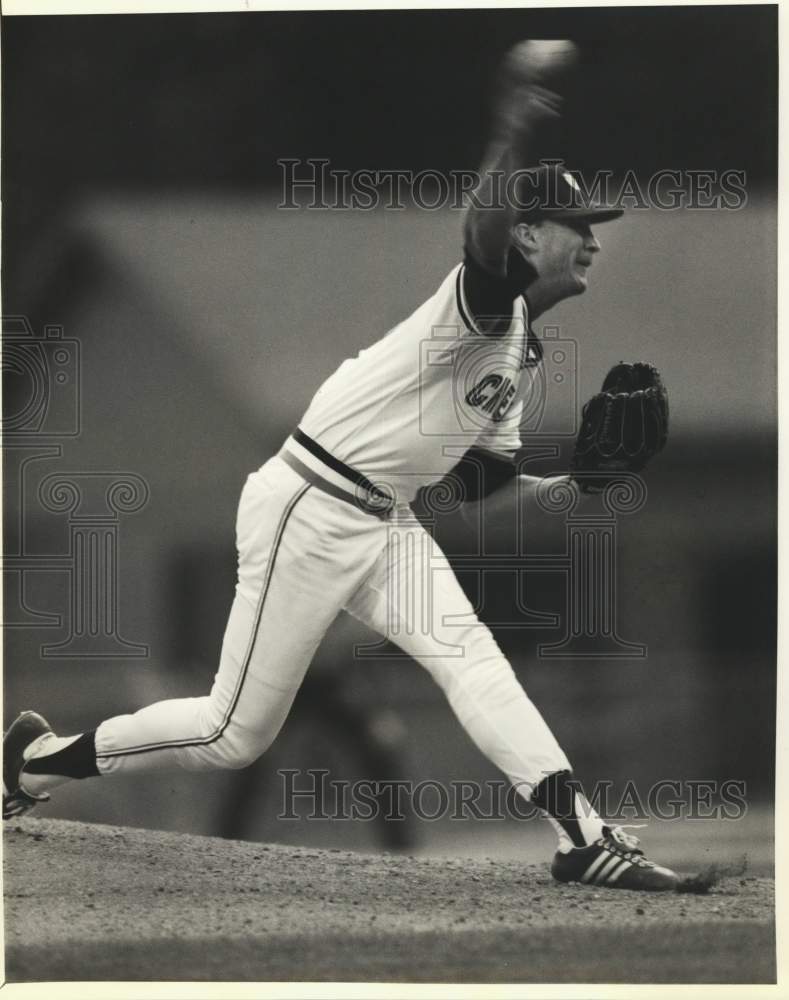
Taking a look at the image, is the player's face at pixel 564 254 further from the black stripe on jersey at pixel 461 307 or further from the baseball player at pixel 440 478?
the black stripe on jersey at pixel 461 307

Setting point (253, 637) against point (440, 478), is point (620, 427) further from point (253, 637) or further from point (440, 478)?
point (253, 637)

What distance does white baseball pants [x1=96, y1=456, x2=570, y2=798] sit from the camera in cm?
336

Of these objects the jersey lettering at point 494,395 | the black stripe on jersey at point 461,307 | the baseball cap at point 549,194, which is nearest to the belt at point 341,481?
the jersey lettering at point 494,395

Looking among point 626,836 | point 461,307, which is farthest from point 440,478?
point 626,836

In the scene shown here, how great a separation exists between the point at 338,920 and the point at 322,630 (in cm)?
82

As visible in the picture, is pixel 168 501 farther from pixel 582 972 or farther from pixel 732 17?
pixel 732 17

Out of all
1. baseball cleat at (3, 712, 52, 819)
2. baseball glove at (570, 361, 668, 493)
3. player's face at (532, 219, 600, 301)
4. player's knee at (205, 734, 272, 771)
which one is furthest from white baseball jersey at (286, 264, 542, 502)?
baseball cleat at (3, 712, 52, 819)

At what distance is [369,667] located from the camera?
3430 millimetres

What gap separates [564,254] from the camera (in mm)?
3393

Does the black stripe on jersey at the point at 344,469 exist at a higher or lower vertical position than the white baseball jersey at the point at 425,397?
lower

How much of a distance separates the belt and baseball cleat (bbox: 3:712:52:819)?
42.3 inches

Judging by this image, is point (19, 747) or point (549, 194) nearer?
point (549, 194)

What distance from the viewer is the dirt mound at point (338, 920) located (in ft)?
10.9

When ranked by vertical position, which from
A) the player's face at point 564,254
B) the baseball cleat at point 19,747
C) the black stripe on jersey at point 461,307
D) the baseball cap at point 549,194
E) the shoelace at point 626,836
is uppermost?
the baseball cap at point 549,194
